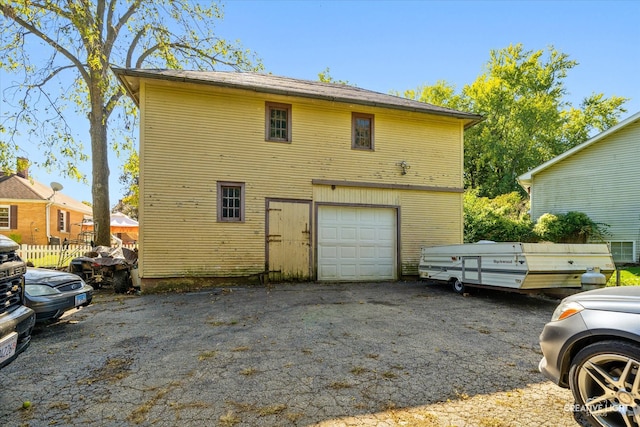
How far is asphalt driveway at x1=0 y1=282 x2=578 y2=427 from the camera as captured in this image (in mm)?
2635

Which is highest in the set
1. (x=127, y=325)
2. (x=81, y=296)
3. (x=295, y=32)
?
(x=295, y=32)

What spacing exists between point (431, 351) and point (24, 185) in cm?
2574

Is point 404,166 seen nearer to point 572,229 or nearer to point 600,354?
point 600,354

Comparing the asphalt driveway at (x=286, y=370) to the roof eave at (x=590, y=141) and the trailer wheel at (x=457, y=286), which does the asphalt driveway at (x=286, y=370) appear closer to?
the trailer wheel at (x=457, y=286)

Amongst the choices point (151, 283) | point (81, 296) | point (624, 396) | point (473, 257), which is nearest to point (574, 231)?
point (473, 257)

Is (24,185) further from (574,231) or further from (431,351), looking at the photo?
(574,231)

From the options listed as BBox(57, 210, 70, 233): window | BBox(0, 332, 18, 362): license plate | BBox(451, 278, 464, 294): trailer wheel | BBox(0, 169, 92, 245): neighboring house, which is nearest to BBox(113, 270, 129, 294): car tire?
BBox(0, 332, 18, 362): license plate

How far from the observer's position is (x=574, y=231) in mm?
13969

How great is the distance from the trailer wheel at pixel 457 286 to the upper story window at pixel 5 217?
23908 millimetres

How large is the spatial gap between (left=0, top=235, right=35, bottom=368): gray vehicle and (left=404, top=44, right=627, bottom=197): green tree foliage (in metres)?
30.3

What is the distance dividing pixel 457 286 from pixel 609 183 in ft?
36.2

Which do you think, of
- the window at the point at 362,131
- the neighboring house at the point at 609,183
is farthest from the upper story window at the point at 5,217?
the neighboring house at the point at 609,183

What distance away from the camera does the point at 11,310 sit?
2879 millimetres

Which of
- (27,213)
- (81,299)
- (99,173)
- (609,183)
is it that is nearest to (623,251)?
(609,183)
